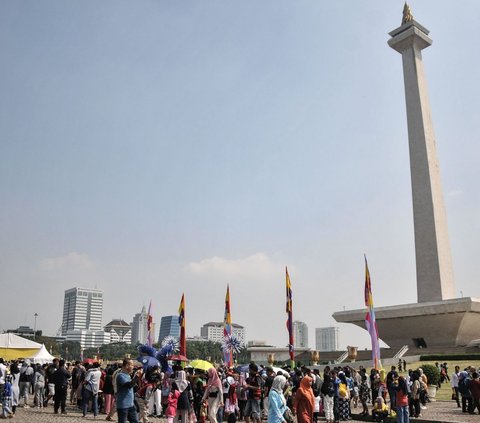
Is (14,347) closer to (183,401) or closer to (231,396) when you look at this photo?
(231,396)

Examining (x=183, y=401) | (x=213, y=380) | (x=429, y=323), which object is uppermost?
(x=429, y=323)

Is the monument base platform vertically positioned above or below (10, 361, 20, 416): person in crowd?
above

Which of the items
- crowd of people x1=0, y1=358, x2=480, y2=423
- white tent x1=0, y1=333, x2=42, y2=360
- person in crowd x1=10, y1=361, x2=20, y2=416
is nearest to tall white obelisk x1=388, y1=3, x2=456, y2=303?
crowd of people x1=0, y1=358, x2=480, y2=423

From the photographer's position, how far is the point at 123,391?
904 centimetres

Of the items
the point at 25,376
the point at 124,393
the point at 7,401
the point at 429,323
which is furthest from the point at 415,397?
the point at 429,323

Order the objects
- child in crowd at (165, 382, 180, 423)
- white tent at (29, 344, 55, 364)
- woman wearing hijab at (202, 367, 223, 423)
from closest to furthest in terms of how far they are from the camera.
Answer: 1. woman wearing hijab at (202, 367, 223, 423)
2. child in crowd at (165, 382, 180, 423)
3. white tent at (29, 344, 55, 364)

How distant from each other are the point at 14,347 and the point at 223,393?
18.3m

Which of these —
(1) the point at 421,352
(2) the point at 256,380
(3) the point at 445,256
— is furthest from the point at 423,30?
(2) the point at 256,380

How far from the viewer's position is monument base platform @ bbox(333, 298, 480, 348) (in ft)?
142

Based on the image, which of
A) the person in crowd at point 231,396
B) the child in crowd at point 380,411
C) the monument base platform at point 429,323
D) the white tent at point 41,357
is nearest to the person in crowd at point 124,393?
the person in crowd at point 231,396

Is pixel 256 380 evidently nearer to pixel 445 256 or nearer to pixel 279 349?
pixel 445 256

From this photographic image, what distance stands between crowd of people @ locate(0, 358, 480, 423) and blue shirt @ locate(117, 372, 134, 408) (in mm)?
16

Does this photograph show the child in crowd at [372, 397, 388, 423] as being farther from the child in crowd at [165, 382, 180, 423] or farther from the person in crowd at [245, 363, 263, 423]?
the child in crowd at [165, 382, 180, 423]

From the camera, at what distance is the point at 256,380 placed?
12445mm
